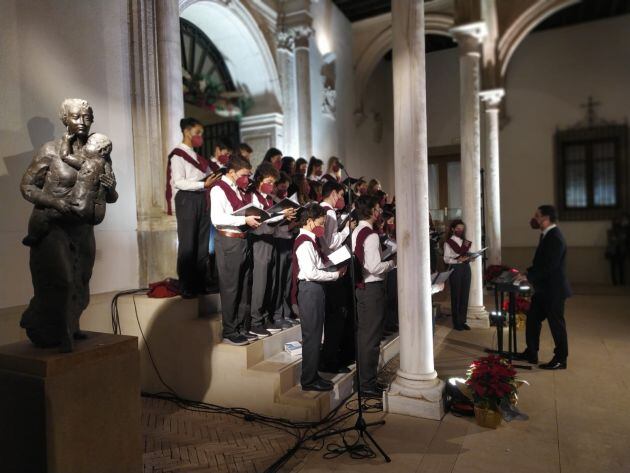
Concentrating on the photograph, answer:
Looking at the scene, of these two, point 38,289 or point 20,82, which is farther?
point 20,82

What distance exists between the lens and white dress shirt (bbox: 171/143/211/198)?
4.64 metres

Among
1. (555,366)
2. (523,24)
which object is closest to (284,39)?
(523,24)

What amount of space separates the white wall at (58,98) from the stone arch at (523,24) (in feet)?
29.4

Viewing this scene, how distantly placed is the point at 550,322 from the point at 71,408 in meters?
4.95

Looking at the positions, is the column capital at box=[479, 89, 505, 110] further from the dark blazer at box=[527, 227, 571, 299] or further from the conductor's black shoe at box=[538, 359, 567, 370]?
the conductor's black shoe at box=[538, 359, 567, 370]

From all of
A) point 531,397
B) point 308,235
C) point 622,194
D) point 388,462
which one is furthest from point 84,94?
point 622,194

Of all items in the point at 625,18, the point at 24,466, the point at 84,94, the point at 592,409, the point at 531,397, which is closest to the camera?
the point at 24,466

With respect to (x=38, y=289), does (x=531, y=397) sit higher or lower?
lower

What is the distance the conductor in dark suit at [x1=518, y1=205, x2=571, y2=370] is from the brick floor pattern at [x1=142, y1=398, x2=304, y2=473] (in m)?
3.41

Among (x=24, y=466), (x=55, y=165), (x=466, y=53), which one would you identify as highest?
(x=466, y=53)

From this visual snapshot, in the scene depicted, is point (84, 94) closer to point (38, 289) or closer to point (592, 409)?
point (38, 289)

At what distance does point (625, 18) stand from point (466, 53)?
299 inches

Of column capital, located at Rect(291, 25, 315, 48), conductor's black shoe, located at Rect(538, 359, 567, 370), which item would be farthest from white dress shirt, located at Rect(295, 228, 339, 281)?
column capital, located at Rect(291, 25, 315, 48)

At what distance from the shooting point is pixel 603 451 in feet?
11.2
